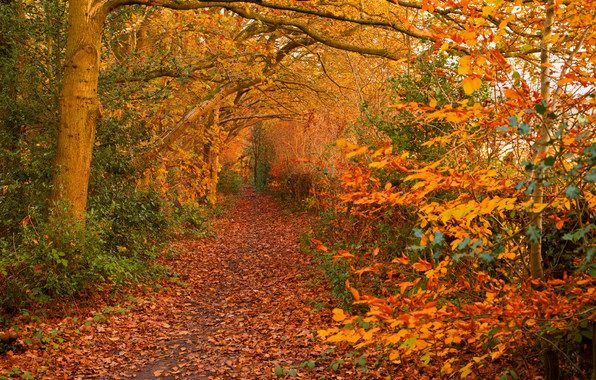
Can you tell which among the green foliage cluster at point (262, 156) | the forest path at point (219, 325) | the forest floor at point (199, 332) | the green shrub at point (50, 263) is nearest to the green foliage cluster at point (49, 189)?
the green shrub at point (50, 263)

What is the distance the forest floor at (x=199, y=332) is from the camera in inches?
273

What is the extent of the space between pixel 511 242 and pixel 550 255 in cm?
49

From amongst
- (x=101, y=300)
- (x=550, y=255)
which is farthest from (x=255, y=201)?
(x=550, y=255)

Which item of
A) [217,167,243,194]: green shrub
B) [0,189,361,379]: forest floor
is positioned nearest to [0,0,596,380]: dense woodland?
[0,189,361,379]: forest floor

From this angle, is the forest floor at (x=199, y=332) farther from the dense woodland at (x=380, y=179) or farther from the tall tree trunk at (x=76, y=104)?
the tall tree trunk at (x=76, y=104)

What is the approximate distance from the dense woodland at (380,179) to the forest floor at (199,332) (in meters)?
0.14

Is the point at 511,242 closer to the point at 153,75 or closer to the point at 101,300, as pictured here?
the point at 101,300

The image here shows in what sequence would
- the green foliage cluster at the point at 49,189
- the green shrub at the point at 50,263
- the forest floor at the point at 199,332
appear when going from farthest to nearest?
the green foliage cluster at the point at 49,189 < the green shrub at the point at 50,263 < the forest floor at the point at 199,332

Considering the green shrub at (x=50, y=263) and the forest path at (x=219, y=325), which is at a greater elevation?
the green shrub at (x=50, y=263)

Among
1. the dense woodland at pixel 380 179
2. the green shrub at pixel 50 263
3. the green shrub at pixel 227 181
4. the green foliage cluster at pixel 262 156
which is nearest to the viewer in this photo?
the dense woodland at pixel 380 179

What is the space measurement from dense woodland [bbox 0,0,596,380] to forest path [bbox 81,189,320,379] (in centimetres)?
31

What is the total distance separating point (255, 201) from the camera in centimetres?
3709

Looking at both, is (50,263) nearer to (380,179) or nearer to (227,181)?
(380,179)

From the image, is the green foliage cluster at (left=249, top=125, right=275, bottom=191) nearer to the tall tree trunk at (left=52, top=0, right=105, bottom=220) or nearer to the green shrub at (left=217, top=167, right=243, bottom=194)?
the green shrub at (left=217, top=167, right=243, bottom=194)
